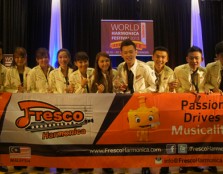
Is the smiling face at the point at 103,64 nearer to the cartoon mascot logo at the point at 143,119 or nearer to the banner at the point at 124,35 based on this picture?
the cartoon mascot logo at the point at 143,119

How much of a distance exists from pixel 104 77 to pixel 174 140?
1176 mm

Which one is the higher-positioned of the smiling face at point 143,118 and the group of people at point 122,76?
the group of people at point 122,76

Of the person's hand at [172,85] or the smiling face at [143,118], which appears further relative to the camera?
A: the person's hand at [172,85]

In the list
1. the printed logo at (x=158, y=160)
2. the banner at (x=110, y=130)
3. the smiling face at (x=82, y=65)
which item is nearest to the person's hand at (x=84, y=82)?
the smiling face at (x=82, y=65)

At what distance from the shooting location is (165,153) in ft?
11.8

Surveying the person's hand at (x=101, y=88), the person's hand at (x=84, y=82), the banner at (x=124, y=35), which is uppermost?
the banner at (x=124, y=35)

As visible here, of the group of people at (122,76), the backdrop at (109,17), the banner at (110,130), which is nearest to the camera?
the banner at (110,130)

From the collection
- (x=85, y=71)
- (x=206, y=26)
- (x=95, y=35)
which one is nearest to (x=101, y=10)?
(x=95, y=35)

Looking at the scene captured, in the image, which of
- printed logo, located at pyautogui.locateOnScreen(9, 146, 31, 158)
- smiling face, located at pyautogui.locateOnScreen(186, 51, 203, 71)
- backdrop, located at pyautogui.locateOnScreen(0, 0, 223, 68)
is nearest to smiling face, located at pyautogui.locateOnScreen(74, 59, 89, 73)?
printed logo, located at pyautogui.locateOnScreen(9, 146, 31, 158)

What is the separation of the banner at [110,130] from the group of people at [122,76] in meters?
0.30

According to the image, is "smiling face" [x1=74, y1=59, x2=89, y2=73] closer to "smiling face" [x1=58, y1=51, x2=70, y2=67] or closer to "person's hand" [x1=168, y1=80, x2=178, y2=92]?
"smiling face" [x1=58, y1=51, x2=70, y2=67]

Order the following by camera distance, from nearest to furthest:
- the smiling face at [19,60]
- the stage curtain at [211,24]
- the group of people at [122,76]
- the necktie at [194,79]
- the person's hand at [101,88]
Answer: the person's hand at [101,88]
the group of people at [122,76]
the necktie at [194,79]
the smiling face at [19,60]
the stage curtain at [211,24]

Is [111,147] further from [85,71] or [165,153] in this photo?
[85,71]

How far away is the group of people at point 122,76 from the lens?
4.01 meters
